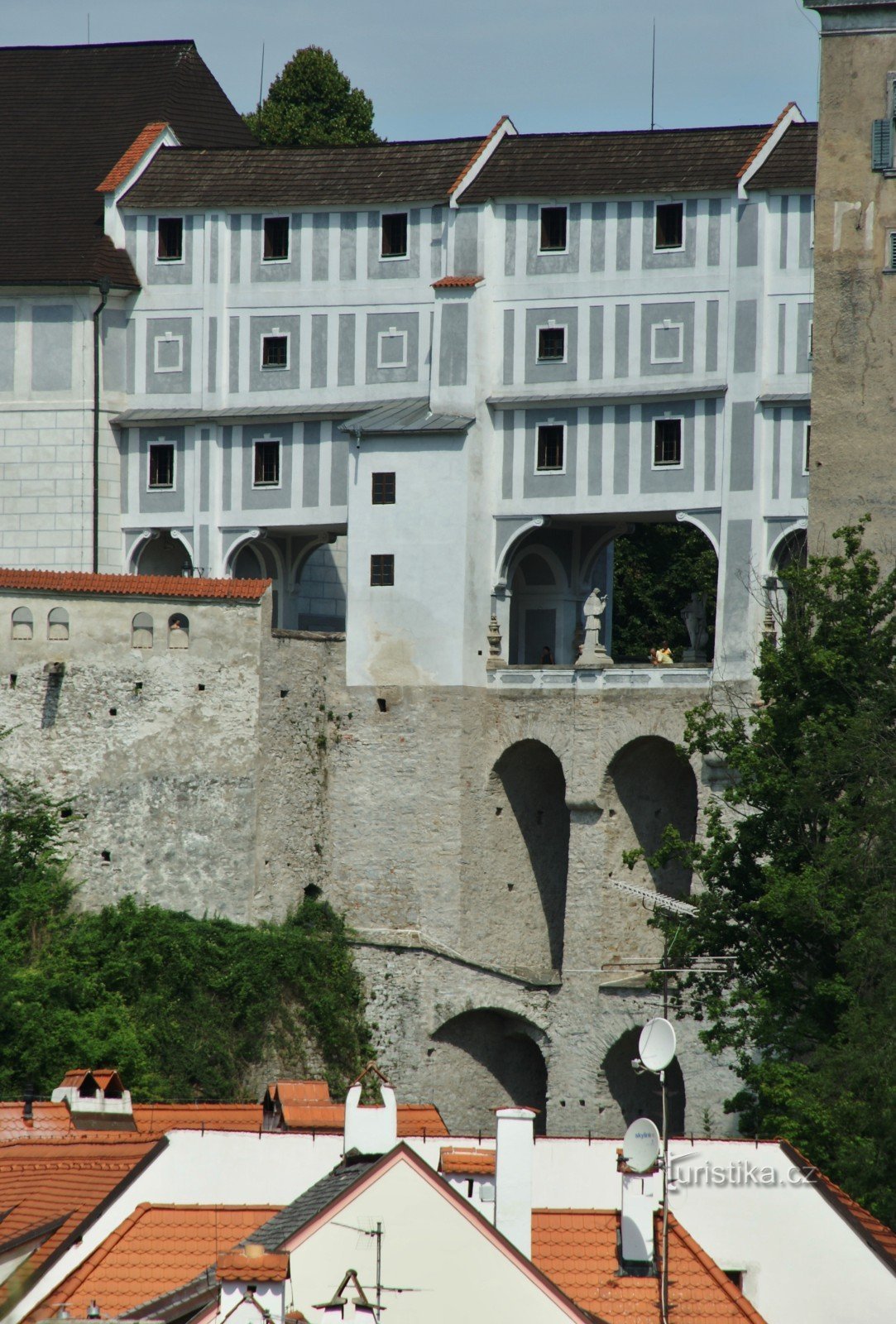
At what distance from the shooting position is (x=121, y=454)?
56000mm

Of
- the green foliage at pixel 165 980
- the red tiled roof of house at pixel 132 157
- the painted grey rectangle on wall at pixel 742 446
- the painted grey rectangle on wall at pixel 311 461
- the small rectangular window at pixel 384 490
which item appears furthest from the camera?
the red tiled roof of house at pixel 132 157

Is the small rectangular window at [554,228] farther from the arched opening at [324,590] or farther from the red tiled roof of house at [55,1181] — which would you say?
the red tiled roof of house at [55,1181]

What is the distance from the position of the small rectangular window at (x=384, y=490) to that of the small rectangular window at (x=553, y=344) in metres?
3.53

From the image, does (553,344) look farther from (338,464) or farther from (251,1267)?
(251,1267)

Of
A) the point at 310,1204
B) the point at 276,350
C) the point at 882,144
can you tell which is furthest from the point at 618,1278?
the point at 276,350

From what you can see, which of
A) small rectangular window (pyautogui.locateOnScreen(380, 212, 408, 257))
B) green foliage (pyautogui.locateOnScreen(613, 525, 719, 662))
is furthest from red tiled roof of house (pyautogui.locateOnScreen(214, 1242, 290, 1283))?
green foliage (pyautogui.locateOnScreen(613, 525, 719, 662))

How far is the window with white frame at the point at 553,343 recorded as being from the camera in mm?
53812

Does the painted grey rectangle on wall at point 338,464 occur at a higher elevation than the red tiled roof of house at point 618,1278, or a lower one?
higher

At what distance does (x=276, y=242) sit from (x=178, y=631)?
863 centimetres

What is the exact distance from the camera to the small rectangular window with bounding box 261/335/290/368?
5544cm

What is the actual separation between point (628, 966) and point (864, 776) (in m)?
12.2

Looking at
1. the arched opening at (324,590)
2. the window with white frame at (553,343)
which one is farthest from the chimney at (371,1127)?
the arched opening at (324,590)

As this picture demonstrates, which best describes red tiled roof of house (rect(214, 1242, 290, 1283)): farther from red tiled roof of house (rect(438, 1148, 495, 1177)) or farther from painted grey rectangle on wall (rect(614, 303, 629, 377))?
painted grey rectangle on wall (rect(614, 303, 629, 377))

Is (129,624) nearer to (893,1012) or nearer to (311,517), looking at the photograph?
(311,517)
